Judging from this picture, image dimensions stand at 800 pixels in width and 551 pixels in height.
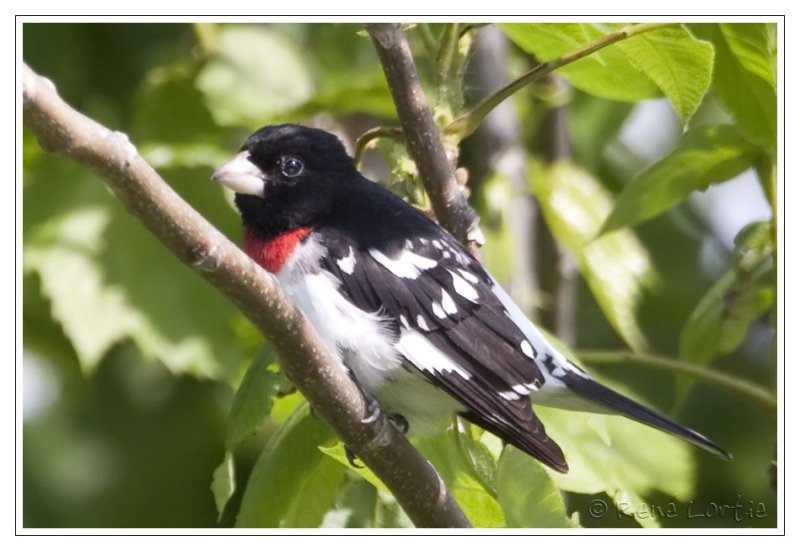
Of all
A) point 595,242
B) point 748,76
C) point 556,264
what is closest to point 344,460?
point 748,76

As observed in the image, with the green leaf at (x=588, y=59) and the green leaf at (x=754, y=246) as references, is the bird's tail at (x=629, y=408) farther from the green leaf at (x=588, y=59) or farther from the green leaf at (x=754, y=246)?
the green leaf at (x=588, y=59)

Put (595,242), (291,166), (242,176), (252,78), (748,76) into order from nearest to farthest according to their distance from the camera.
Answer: (748,76)
(242,176)
(291,166)
(595,242)
(252,78)

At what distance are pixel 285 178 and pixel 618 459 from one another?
2.94 feet

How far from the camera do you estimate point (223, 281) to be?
62.4 inches

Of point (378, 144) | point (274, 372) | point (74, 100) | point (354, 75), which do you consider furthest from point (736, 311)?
point (74, 100)

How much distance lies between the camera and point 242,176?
241 centimetres

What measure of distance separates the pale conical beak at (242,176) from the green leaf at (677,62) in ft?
2.47

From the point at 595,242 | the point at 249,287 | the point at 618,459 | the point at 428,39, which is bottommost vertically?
the point at 618,459

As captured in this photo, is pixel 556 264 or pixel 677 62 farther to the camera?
pixel 556 264

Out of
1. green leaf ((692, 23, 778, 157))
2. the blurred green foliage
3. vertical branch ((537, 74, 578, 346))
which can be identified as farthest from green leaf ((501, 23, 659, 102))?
vertical branch ((537, 74, 578, 346))

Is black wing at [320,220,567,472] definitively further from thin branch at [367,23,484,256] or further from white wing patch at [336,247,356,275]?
thin branch at [367,23,484,256]

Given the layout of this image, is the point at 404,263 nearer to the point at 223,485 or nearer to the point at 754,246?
the point at 223,485

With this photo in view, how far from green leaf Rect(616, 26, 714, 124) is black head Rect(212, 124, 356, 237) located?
0.66 m

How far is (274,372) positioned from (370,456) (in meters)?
0.25
